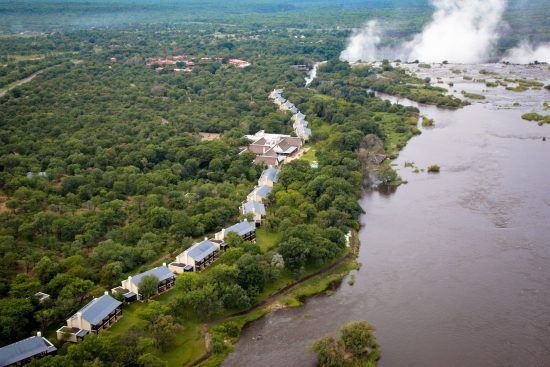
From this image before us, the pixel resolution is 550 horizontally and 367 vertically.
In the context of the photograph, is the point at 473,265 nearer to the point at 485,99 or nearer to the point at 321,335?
the point at 321,335

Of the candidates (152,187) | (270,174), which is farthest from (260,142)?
(152,187)

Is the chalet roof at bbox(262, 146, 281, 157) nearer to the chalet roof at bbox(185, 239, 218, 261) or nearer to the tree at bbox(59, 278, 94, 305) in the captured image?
the chalet roof at bbox(185, 239, 218, 261)

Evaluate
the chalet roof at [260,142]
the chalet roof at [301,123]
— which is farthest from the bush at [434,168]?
the chalet roof at [260,142]

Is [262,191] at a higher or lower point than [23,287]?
lower

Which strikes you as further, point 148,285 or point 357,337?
point 148,285

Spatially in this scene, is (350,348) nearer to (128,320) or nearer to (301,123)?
(128,320)

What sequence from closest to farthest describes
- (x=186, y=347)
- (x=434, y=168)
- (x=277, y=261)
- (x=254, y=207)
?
(x=186, y=347) → (x=277, y=261) → (x=254, y=207) → (x=434, y=168)

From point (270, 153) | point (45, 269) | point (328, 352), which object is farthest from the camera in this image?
point (270, 153)
